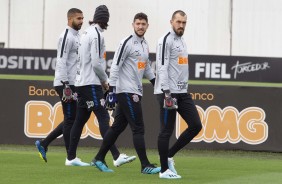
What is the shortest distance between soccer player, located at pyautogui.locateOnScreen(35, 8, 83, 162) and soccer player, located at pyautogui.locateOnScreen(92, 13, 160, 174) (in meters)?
1.30

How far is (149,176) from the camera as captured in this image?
12.1m

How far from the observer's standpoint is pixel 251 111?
56.8ft

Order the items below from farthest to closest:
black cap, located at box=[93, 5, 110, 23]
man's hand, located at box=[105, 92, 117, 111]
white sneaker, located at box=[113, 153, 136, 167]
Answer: white sneaker, located at box=[113, 153, 136, 167] < black cap, located at box=[93, 5, 110, 23] < man's hand, located at box=[105, 92, 117, 111]

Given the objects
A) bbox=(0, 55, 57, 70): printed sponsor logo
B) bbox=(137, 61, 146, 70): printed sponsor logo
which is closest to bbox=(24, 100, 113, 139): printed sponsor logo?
bbox=(137, 61, 146, 70): printed sponsor logo

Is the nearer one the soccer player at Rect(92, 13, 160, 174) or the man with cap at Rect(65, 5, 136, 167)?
the soccer player at Rect(92, 13, 160, 174)

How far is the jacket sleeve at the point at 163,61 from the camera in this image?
11750 millimetres

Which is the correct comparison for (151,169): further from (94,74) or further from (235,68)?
(235,68)

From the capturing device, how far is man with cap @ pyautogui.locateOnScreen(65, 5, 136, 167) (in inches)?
500

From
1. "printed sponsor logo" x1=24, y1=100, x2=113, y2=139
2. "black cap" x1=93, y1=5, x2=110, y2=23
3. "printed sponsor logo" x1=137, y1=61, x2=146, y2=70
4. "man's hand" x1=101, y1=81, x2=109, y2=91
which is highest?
→ "black cap" x1=93, y1=5, x2=110, y2=23

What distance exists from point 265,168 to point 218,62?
341 inches

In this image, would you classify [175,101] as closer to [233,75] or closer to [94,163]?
[94,163]

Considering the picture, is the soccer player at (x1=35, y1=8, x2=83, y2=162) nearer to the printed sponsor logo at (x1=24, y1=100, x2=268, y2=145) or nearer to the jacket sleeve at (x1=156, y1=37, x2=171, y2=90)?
the jacket sleeve at (x1=156, y1=37, x2=171, y2=90)

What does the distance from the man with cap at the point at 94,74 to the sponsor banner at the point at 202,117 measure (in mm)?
4372

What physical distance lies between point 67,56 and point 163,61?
2.18 meters
